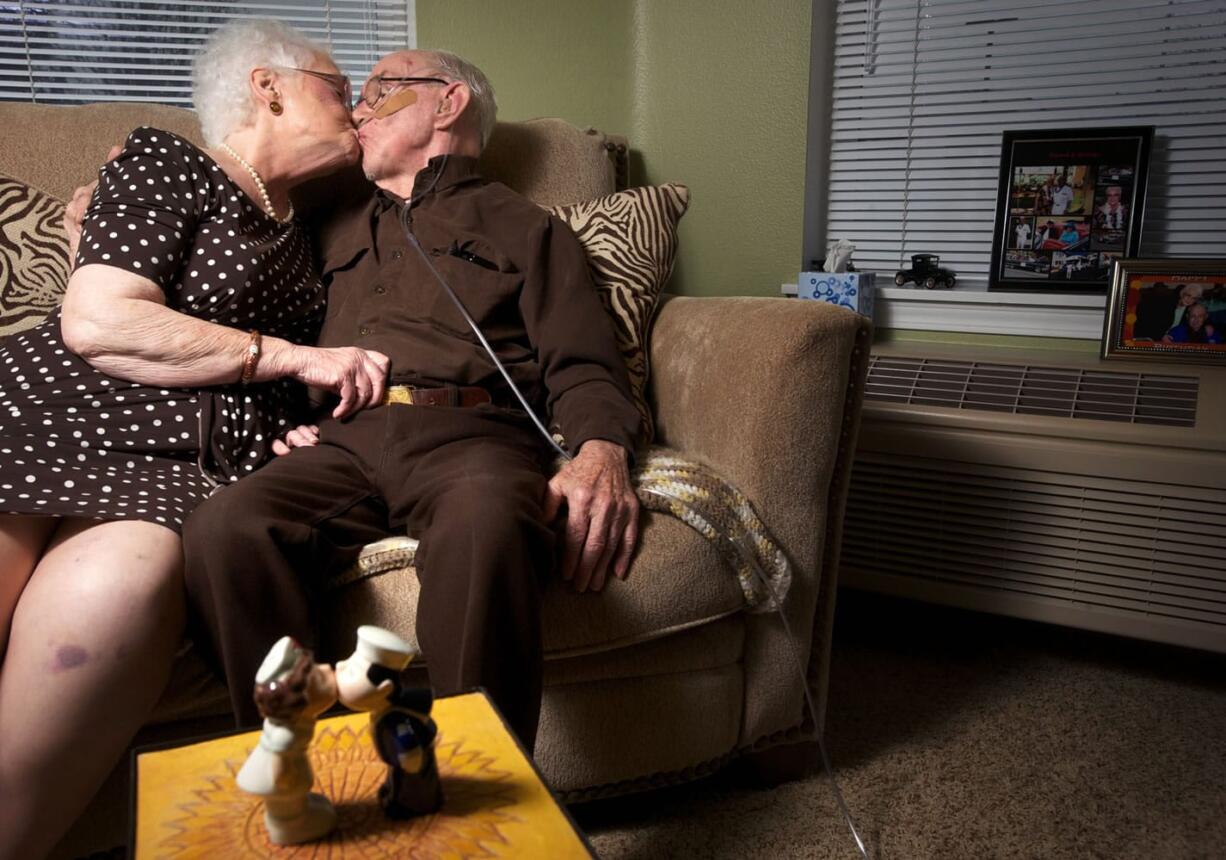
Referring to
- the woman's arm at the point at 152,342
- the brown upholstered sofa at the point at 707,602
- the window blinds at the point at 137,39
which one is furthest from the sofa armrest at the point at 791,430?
the window blinds at the point at 137,39

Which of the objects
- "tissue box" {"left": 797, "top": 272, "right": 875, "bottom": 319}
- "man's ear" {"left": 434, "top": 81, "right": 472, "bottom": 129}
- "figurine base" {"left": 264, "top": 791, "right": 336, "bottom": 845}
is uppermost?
"man's ear" {"left": 434, "top": 81, "right": 472, "bottom": 129}

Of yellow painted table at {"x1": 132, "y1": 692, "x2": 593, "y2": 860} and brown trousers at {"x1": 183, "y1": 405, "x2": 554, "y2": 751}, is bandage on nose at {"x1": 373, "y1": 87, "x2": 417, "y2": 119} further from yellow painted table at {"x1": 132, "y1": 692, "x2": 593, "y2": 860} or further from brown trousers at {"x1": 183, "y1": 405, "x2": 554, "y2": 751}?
yellow painted table at {"x1": 132, "y1": 692, "x2": 593, "y2": 860}

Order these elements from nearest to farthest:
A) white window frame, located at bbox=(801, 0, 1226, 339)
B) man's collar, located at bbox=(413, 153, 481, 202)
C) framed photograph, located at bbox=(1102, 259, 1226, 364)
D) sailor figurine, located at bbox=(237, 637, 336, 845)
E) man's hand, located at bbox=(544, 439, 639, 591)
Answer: sailor figurine, located at bbox=(237, 637, 336, 845)
man's hand, located at bbox=(544, 439, 639, 591)
man's collar, located at bbox=(413, 153, 481, 202)
framed photograph, located at bbox=(1102, 259, 1226, 364)
white window frame, located at bbox=(801, 0, 1226, 339)

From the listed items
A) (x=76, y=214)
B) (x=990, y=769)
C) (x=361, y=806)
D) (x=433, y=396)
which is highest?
(x=76, y=214)

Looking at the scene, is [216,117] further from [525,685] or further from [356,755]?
[356,755]

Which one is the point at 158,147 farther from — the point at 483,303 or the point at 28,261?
the point at 483,303

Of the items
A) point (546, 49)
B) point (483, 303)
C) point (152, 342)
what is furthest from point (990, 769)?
point (546, 49)

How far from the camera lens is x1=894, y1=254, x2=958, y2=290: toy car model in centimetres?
213

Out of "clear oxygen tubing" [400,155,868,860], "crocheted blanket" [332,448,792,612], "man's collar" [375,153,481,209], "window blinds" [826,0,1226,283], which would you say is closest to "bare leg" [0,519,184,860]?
"crocheted blanket" [332,448,792,612]

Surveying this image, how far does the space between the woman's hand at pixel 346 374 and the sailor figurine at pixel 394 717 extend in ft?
2.46

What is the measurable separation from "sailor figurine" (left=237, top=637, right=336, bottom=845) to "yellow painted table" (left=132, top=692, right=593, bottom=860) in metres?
0.02

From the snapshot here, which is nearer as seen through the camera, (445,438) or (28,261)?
(445,438)

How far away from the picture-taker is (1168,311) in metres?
1.77

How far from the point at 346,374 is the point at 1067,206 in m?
1.58
